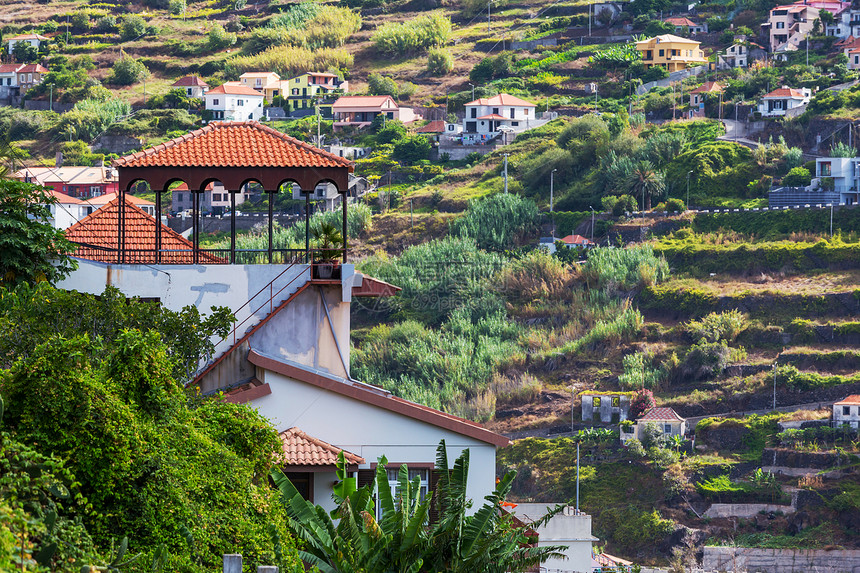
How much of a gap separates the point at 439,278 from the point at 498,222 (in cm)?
709

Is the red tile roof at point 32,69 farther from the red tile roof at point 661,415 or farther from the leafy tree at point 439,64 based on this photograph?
the red tile roof at point 661,415

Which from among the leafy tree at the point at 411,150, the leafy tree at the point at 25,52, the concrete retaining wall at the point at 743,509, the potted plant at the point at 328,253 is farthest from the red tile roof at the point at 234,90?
the potted plant at the point at 328,253

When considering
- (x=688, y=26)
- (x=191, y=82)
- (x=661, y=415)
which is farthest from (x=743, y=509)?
(x=191, y=82)

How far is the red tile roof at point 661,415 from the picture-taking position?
69500mm

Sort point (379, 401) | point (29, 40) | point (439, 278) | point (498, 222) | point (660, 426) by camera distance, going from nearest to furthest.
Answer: point (379, 401) → point (660, 426) → point (439, 278) → point (498, 222) → point (29, 40)

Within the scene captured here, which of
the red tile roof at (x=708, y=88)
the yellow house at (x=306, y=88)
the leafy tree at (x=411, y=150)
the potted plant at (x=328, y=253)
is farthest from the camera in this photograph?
the yellow house at (x=306, y=88)

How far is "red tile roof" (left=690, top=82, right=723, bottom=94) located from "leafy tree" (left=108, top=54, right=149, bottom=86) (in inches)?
2049

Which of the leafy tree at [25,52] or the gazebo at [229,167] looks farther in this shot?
the leafy tree at [25,52]

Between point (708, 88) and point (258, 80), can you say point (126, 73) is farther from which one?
point (708, 88)

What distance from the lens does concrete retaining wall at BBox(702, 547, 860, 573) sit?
57781mm

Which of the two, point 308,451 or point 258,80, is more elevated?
point 258,80

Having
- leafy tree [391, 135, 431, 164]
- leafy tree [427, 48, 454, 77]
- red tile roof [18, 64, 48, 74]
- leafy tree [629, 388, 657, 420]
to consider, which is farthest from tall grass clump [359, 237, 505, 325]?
red tile roof [18, 64, 48, 74]

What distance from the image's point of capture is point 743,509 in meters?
62.6

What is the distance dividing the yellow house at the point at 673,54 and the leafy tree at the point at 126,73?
1827 inches
